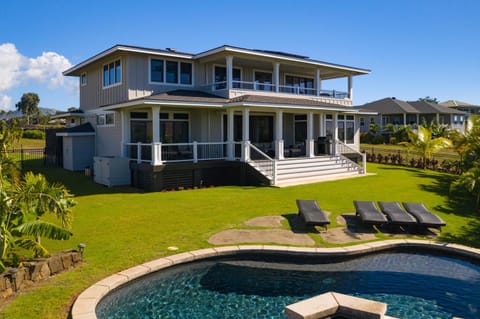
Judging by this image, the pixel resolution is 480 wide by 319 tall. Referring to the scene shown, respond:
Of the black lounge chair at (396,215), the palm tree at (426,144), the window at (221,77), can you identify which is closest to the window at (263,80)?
the window at (221,77)

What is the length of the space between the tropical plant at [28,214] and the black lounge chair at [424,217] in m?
8.71

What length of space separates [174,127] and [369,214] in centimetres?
1246

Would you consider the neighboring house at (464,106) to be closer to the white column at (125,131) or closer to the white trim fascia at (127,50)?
the white trim fascia at (127,50)

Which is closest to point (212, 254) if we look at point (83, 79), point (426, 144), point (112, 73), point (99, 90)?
point (112, 73)

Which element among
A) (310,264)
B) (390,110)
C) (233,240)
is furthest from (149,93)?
(390,110)

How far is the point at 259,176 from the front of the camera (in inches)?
703

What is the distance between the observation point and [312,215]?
1059 cm

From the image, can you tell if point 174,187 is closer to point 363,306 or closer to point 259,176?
point 259,176

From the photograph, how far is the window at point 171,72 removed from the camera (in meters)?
20.0

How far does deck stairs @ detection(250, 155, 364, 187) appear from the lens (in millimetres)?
18078

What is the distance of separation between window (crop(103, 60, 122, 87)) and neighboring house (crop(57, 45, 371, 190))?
53 millimetres

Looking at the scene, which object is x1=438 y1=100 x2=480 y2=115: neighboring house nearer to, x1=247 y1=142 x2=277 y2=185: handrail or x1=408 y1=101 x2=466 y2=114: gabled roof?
x1=408 y1=101 x2=466 y2=114: gabled roof

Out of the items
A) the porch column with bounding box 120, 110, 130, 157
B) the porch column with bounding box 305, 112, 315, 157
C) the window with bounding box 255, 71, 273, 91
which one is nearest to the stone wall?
the porch column with bounding box 120, 110, 130, 157

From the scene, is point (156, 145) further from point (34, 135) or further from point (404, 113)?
point (404, 113)
